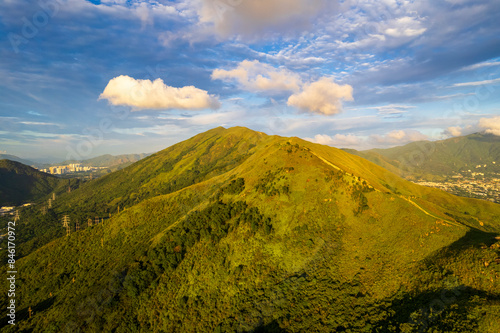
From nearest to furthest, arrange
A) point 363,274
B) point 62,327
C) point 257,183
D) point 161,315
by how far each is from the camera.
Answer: point 363,274
point 161,315
point 62,327
point 257,183

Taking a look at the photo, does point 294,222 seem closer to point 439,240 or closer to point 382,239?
point 382,239

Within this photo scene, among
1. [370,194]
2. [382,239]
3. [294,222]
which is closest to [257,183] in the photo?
[294,222]

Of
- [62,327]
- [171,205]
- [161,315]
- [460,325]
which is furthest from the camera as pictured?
[171,205]

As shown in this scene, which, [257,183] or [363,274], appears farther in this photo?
[257,183]

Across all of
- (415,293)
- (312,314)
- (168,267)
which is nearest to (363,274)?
(415,293)

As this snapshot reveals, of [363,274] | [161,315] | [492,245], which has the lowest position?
[161,315]

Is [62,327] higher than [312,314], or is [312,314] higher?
[312,314]
